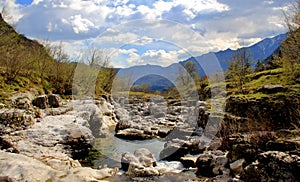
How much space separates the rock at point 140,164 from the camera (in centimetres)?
1105

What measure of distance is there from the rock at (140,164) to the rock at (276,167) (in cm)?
428

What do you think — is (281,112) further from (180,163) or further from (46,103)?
(46,103)

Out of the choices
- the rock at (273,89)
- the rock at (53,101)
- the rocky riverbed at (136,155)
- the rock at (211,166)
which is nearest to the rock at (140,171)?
the rocky riverbed at (136,155)

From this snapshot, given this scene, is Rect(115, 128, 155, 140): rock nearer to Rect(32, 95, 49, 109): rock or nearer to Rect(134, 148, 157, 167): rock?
Rect(32, 95, 49, 109): rock

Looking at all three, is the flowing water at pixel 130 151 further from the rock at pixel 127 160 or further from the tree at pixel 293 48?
the tree at pixel 293 48

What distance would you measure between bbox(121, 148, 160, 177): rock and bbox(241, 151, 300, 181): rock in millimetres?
4281

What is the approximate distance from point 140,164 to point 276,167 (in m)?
5.73

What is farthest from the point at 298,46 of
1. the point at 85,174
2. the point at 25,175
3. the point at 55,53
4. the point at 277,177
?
the point at 55,53

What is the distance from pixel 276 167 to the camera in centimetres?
748

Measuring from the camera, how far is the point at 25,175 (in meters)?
8.04

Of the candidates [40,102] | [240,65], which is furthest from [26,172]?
[240,65]

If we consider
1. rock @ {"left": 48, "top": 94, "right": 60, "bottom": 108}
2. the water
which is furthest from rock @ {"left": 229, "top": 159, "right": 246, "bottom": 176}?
rock @ {"left": 48, "top": 94, "right": 60, "bottom": 108}

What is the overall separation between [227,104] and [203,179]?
32.2 feet

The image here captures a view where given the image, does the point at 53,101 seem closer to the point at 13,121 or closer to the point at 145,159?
the point at 13,121
